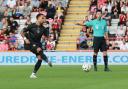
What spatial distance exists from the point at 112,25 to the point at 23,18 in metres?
5.60

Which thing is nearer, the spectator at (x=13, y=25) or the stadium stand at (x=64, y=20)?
the stadium stand at (x=64, y=20)

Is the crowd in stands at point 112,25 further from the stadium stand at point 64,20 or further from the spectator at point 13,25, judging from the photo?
the spectator at point 13,25

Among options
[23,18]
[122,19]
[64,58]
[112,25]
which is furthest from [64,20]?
[64,58]

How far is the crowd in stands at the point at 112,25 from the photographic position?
93.5 ft

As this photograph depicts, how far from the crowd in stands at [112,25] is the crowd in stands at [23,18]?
5.99 feet

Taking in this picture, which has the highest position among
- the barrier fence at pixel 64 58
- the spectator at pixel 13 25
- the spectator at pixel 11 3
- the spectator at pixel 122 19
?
the spectator at pixel 11 3

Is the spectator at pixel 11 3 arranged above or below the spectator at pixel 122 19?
above

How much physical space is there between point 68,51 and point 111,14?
165 inches

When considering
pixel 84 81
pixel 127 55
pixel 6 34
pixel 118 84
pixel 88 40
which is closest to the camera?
pixel 118 84

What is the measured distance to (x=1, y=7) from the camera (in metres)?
33.8

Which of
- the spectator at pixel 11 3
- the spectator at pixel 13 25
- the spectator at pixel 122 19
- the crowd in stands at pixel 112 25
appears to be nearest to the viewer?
the crowd in stands at pixel 112 25

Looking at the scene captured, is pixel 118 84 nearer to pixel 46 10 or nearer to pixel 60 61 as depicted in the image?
pixel 60 61

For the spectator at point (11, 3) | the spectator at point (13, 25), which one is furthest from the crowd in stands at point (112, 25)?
the spectator at point (11, 3)

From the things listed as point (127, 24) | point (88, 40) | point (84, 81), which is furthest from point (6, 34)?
point (84, 81)
